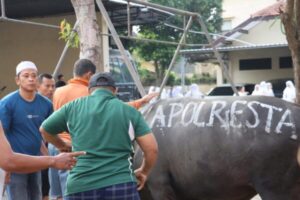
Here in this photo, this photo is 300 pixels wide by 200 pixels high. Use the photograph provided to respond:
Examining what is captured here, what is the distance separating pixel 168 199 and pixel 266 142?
3.47 feet

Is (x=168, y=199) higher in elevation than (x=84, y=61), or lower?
lower

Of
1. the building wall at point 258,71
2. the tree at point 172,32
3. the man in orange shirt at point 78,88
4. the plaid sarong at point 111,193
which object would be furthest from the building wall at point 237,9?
the plaid sarong at point 111,193

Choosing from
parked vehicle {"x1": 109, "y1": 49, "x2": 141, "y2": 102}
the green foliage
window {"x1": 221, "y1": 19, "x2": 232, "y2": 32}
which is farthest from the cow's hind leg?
window {"x1": 221, "y1": 19, "x2": 232, "y2": 32}

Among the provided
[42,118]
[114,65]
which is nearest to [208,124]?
[42,118]

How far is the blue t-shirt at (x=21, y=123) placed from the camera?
4.57 m

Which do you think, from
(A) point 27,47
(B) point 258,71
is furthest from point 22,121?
(B) point 258,71

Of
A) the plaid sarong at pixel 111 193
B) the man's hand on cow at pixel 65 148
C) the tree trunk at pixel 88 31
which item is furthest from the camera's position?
the tree trunk at pixel 88 31

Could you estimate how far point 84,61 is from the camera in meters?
4.75

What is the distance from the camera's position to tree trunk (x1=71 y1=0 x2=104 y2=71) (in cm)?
594

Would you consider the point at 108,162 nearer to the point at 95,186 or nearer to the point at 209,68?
the point at 95,186

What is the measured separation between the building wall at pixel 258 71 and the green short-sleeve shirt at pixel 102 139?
19431mm

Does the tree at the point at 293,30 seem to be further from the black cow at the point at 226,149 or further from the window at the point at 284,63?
the window at the point at 284,63

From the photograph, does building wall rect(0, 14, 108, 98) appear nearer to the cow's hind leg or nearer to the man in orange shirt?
the man in orange shirt

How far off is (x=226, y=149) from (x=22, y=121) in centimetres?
185
